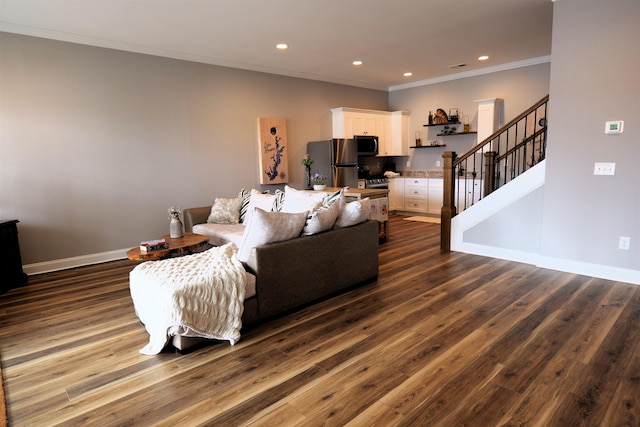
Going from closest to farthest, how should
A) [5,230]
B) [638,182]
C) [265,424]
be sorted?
1. [265,424]
2. [638,182]
3. [5,230]

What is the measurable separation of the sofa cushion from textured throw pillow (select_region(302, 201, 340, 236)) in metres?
1.26

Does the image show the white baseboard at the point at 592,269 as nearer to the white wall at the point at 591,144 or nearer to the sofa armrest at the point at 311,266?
the white wall at the point at 591,144

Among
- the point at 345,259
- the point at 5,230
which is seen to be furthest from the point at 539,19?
the point at 5,230

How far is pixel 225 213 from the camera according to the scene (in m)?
4.92

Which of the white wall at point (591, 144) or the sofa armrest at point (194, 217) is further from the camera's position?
the sofa armrest at point (194, 217)

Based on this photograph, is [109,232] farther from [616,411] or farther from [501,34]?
[501,34]

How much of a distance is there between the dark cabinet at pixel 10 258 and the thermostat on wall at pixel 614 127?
6.13 meters

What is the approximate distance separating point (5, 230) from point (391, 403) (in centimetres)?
425

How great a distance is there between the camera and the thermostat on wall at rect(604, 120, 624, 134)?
3502mm

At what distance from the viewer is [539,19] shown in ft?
14.1

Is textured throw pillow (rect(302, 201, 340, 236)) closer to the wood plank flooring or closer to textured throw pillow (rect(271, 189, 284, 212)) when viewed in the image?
the wood plank flooring

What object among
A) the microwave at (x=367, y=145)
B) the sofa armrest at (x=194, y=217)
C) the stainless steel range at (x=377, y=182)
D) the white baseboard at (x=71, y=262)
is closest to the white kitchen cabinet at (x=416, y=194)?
the stainless steel range at (x=377, y=182)

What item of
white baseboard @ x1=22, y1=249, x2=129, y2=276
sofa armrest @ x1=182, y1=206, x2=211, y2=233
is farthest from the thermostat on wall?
white baseboard @ x1=22, y1=249, x2=129, y2=276

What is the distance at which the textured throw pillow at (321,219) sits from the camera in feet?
10.5
